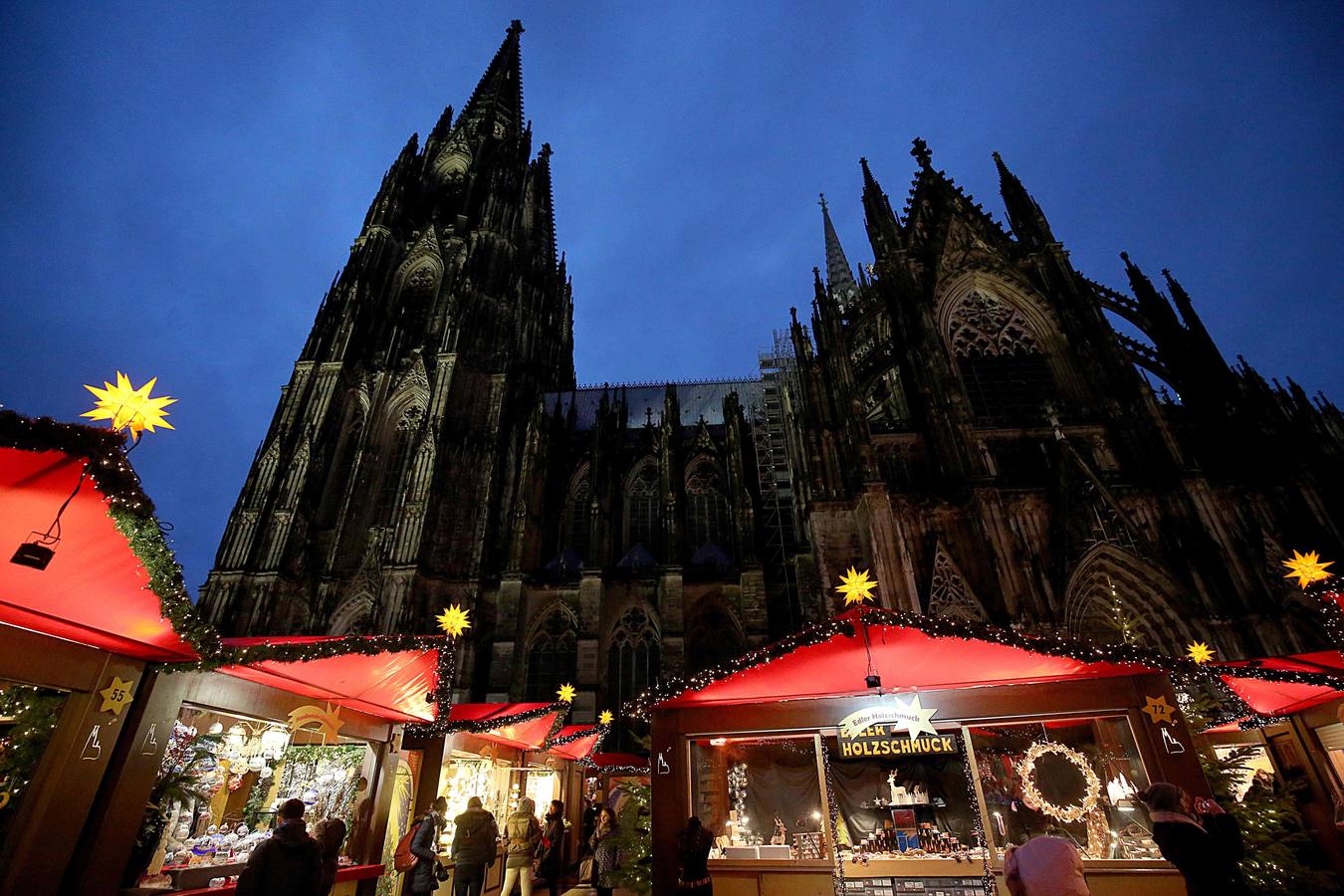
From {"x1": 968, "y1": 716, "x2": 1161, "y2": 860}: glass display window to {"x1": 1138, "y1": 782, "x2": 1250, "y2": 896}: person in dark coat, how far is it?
1.95 m

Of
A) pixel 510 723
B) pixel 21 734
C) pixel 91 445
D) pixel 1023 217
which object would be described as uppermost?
pixel 1023 217

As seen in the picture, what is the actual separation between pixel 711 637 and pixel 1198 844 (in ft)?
55.8

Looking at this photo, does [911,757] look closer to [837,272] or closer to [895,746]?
[895,746]

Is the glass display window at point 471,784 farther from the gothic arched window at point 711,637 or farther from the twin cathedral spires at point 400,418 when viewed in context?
the gothic arched window at point 711,637

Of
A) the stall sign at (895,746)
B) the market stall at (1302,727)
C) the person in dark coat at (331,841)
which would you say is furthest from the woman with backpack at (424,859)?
the market stall at (1302,727)

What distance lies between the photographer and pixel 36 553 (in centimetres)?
348

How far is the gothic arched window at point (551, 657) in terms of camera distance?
19391 millimetres

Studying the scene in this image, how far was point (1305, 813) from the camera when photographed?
7066 millimetres

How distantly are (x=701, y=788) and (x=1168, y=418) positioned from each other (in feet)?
55.9

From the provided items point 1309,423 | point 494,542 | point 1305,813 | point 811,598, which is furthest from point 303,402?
point 1309,423

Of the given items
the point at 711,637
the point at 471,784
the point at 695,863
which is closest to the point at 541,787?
the point at 471,784

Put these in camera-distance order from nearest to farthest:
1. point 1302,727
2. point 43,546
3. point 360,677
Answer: point 43,546 < point 360,677 < point 1302,727

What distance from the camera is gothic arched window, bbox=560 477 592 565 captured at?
23097mm

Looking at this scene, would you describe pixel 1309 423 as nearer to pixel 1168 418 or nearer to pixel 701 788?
pixel 1168 418
